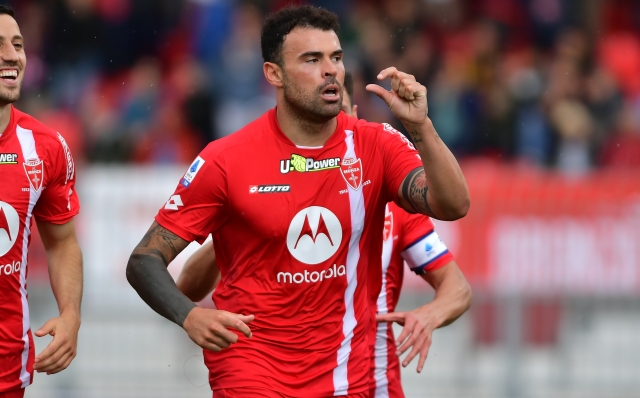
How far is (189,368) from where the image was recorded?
36.5 feet

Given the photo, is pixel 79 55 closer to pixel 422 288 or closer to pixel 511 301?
pixel 422 288

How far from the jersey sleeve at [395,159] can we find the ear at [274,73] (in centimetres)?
62

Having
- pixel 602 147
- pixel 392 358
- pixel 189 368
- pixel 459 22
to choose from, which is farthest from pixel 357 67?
→ pixel 392 358

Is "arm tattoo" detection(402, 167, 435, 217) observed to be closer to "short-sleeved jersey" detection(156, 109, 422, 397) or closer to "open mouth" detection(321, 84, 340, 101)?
"short-sleeved jersey" detection(156, 109, 422, 397)

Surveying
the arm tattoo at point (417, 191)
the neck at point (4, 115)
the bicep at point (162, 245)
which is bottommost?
the bicep at point (162, 245)

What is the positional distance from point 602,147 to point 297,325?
8.74 meters

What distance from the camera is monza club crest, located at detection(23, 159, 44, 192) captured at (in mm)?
5988

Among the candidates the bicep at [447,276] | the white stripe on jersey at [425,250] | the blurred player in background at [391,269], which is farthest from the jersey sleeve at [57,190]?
the bicep at [447,276]

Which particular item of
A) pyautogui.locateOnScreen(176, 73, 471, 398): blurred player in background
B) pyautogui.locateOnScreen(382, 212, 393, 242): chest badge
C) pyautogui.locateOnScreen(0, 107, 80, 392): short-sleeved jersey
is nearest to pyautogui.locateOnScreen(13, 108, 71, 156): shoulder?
pyautogui.locateOnScreen(0, 107, 80, 392): short-sleeved jersey

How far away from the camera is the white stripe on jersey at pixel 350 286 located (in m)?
5.82

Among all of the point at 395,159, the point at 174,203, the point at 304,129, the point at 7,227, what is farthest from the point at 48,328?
the point at 395,159

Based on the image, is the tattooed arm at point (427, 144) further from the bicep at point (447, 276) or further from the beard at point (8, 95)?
the beard at point (8, 95)

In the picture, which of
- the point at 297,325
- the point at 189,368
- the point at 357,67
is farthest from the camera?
the point at 357,67

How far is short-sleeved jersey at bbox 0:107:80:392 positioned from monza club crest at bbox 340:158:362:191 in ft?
5.23
